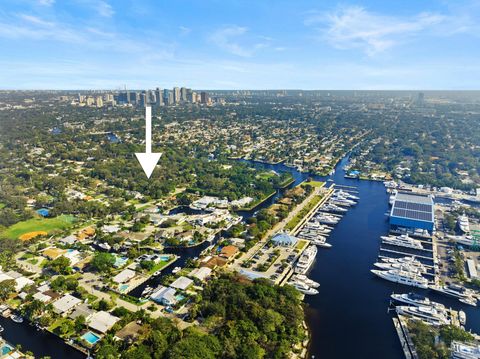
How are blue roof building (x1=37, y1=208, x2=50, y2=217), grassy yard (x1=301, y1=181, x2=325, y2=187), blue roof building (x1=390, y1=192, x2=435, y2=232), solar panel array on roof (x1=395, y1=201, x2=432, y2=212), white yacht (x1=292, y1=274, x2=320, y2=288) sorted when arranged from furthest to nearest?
grassy yard (x1=301, y1=181, x2=325, y2=187), solar panel array on roof (x1=395, y1=201, x2=432, y2=212), blue roof building (x1=37, y1=208, x2=50, y2=217), blue roof building (x1=390, y1=192, x2=435, y2=232), white yacht (x1=292, y1=274, x2=320, y2=288)

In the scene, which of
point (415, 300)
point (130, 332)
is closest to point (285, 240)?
point (415, 300)

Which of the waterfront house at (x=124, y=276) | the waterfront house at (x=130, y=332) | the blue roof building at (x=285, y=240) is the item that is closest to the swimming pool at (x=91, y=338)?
the waterfront house at (x=130, y=332)

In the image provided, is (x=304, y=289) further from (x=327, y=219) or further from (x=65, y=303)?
(x=65, y=303)

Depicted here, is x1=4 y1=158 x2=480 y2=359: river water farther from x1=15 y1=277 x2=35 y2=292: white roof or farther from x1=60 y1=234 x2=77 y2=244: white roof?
x1=60 y1=234 x2=77 y2=244: white roof

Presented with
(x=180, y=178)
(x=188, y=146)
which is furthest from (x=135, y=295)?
(x=188, y=146)

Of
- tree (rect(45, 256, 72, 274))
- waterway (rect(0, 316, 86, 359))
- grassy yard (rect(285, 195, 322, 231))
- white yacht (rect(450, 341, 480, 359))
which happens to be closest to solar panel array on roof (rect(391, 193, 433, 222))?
grassy yard (rect(285, 195, 322, 231))

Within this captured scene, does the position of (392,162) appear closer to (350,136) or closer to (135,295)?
(350,136)
